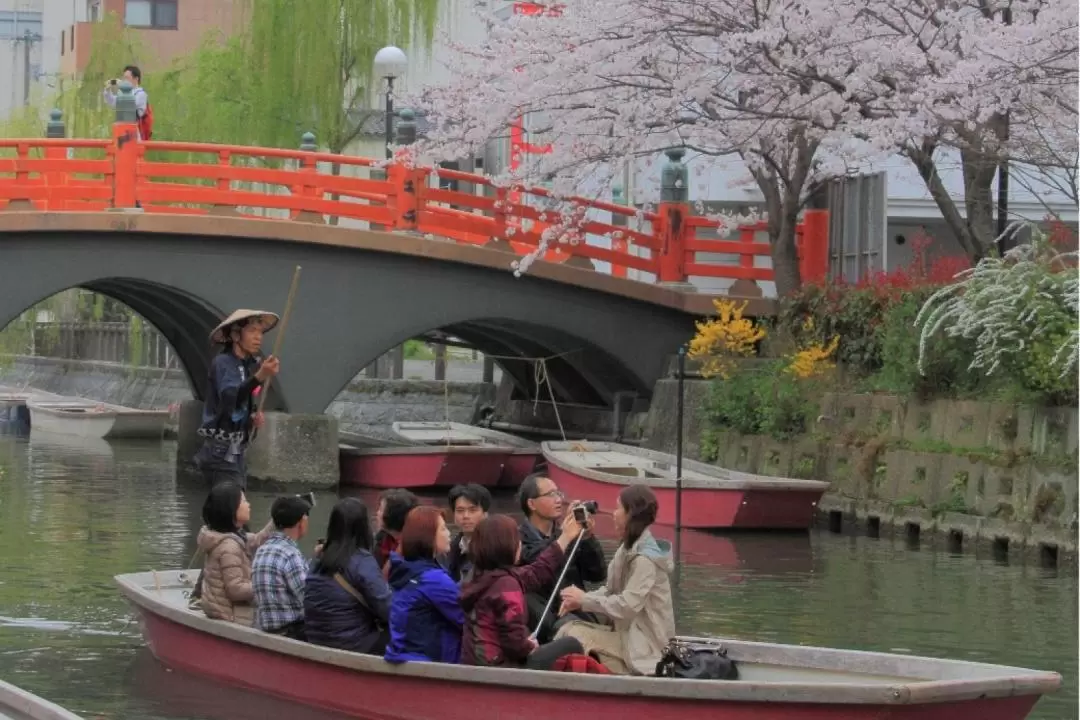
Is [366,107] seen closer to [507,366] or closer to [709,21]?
[507,366]

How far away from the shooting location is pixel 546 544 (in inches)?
424

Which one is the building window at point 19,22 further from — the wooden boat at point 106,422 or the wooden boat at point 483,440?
the wooden boat at point 483,440

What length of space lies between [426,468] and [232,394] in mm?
13582

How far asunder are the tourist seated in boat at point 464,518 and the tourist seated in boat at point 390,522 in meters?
0.25

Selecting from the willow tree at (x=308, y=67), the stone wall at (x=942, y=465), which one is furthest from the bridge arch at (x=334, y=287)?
the willow tree at (x=308, y=67)

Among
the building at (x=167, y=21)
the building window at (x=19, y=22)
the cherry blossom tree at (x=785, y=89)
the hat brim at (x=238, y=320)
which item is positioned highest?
the building window at (x=19, y=22)

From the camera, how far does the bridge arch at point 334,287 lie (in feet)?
82.6

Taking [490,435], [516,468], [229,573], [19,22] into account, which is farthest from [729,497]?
[19,22]

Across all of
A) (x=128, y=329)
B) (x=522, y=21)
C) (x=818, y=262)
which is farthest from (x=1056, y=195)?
(x=128, y=329)

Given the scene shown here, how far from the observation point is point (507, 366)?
3322 cm

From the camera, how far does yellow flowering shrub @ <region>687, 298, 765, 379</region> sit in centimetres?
2506

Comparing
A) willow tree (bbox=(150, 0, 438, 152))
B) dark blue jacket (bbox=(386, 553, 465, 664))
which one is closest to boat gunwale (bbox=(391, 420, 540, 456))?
willow tree (bbox=(150, 0, 438, 152))

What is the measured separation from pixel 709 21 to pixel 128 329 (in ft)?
91.7

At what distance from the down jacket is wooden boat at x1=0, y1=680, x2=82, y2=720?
10.1ft
